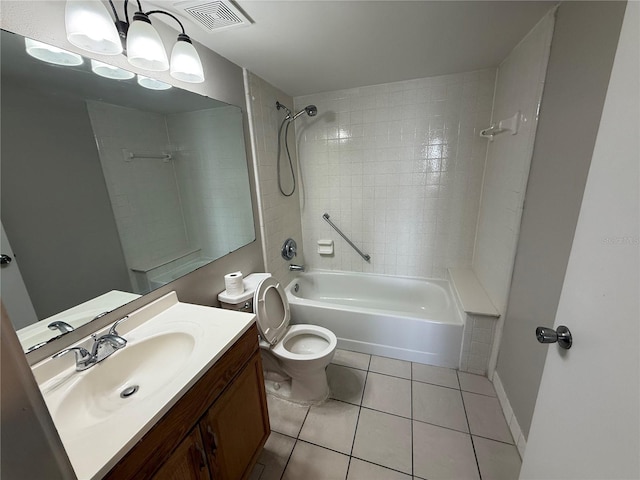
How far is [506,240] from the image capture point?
5.30 ft

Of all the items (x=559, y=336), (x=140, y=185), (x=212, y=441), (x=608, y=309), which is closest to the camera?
(x=608, y=309)

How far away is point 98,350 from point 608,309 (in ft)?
4.93

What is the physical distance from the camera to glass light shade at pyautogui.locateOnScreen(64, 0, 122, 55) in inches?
31.9

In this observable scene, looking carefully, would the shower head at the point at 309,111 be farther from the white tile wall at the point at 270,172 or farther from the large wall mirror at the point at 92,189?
the large wall mirror at the point at 92,189

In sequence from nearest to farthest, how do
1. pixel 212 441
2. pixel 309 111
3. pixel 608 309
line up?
pixel 608 309 < pixel 212 441 < pixel 309 111

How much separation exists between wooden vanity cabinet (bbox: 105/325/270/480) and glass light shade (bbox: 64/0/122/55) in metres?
1.20

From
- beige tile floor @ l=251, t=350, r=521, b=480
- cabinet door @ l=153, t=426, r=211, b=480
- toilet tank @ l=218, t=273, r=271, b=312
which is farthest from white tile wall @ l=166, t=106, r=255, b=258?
beige tile floor @ l=251, t=350, r=521, b=480

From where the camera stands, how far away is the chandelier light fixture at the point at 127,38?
0.82 metres

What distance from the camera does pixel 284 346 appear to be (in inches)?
66.5

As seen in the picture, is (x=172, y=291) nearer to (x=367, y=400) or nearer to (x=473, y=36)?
(x=367, y=400)

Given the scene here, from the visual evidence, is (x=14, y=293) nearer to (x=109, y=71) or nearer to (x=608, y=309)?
(x=109, y=71)

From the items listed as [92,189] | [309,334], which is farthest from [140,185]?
[309,334]

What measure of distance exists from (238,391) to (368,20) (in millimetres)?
1846

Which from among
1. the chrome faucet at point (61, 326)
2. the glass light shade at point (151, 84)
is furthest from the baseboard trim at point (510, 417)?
the glass light shade at point (151, 84)
